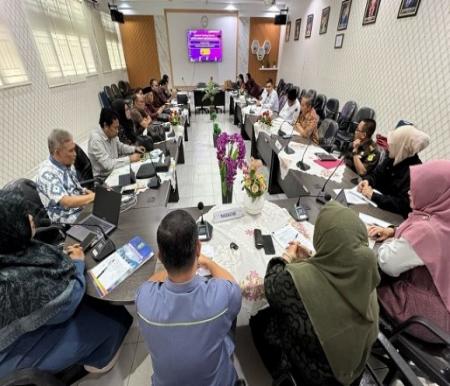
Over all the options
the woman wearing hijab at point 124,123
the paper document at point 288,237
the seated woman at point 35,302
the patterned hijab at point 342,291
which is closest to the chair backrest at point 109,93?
the woman wearing hijab at point 124,123

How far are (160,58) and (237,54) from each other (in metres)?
2.91

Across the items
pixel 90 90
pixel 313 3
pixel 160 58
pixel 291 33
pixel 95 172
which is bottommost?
pixel 95 172

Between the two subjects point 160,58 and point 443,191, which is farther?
point 160,58

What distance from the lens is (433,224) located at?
3.55 ft

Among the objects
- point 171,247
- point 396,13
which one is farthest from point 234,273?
point 396,13

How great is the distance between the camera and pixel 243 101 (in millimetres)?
5676

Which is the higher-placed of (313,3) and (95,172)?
(313,3)

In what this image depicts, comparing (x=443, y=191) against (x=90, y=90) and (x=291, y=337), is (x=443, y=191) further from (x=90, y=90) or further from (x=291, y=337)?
(x=90, y=90)

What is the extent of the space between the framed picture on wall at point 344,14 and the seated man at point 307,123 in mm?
2542

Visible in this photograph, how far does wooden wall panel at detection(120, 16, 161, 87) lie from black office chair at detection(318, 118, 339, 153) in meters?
7.79

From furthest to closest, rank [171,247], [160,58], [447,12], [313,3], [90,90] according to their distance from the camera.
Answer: [160,58], [313,3], [90,90], [447,12], [171,247]

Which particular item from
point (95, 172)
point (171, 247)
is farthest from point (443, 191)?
point (95, 172)

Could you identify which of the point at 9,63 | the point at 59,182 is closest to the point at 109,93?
the point at 9,63

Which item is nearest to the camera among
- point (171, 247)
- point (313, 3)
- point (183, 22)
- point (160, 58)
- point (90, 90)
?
point (171, 247)
